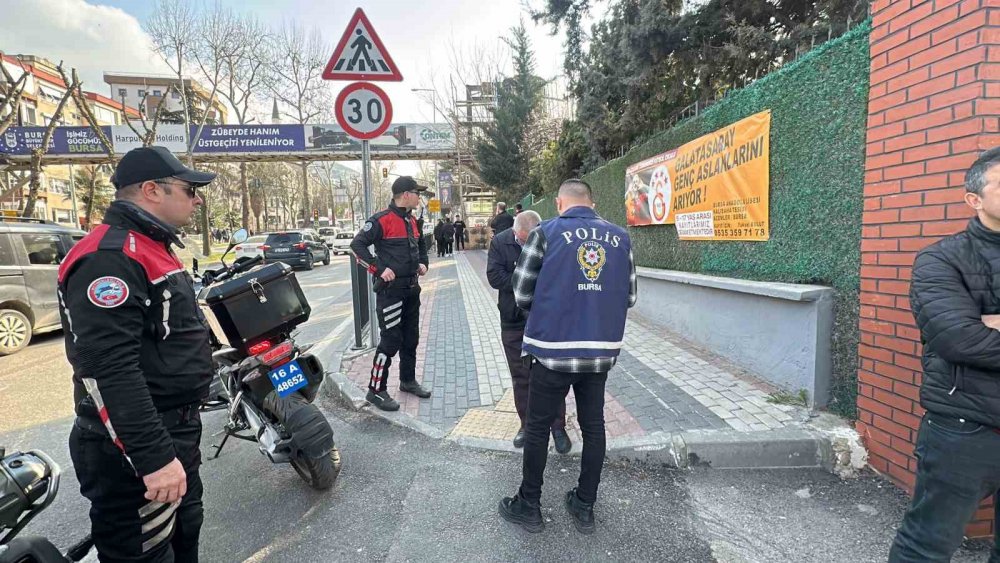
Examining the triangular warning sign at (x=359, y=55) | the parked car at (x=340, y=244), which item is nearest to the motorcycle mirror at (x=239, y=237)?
the triangular warning sign at (x=359, y=55)

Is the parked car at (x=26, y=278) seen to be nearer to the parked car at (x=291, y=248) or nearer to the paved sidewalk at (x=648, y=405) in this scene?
the paved sidewalk at (x=648, y=405)

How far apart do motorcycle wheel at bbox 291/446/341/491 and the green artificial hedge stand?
3681mm

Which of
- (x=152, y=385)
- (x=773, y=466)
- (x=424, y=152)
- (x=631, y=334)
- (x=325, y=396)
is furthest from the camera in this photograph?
(x=424, y=152)

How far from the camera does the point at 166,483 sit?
165cm

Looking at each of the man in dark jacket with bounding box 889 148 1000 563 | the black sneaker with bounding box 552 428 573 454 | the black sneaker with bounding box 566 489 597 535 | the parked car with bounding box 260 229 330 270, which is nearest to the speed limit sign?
the black sneaker with bounding box 552 428 573 454

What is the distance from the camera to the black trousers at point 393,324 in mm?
4266

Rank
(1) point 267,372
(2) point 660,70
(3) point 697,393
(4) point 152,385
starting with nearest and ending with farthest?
(4) point 152,385
(1) point 267,372
(3) point 697,393
(2) point 660,70

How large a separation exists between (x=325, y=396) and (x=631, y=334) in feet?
13.4

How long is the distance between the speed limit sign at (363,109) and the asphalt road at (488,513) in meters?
3.42

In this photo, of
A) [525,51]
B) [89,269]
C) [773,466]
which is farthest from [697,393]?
[525,51]

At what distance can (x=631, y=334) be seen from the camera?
664 cm

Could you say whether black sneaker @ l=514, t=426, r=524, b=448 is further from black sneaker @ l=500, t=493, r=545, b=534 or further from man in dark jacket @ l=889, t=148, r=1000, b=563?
man in dark jacket @ l=889, t=148, r=1000, b=563

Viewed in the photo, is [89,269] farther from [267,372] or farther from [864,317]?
[864,317]

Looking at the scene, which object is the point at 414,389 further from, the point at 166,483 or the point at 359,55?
the point at 359,55
